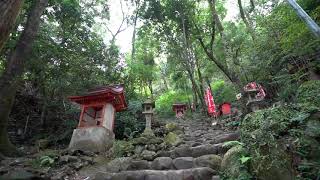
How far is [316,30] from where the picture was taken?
4973mm

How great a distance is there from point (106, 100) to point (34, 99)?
4310 mm

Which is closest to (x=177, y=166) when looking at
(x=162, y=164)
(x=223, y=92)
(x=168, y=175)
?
(x=162, y=164)

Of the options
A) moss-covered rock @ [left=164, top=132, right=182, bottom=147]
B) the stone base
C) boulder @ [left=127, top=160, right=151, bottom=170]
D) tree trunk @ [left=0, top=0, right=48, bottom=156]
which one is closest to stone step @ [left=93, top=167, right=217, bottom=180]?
boulder @ [left=127, top=160, right=151, bottom=170]

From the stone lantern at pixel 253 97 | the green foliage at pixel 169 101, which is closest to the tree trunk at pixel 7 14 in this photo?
the stone lantern at pixel 253 97

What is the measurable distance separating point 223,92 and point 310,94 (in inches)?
605

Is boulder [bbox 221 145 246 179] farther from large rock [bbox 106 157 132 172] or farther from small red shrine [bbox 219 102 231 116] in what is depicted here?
small red shrine [bbox 219 102 231 116]

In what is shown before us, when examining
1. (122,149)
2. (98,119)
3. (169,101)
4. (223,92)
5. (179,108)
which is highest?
(169,101)

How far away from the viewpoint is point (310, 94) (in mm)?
5832

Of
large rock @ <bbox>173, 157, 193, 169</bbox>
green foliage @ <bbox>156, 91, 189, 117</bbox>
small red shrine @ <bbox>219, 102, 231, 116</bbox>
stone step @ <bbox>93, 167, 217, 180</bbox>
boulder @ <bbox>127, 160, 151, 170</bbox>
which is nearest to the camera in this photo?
stone step @ <bbox>93, 167, 217, 180</bbox>

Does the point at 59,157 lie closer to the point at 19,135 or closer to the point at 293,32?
the point at 19,135

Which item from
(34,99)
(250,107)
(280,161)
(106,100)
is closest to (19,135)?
(34,99)

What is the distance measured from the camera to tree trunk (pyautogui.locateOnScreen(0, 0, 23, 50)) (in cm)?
342

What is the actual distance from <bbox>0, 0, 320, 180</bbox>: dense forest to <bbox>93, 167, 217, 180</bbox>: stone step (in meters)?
0.05

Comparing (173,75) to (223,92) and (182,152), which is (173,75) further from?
(182,152)
